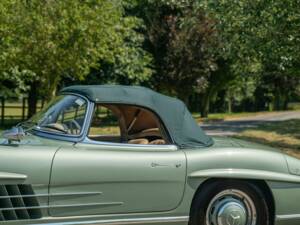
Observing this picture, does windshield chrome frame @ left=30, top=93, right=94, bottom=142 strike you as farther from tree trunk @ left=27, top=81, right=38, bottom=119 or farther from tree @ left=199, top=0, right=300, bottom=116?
tree trunk @ left=27, top=81, right=38, bottom=119

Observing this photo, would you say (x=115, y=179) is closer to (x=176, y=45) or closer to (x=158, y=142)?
(x=158, y=142)

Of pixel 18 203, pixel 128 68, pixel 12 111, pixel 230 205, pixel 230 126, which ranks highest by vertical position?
pixel 128 68

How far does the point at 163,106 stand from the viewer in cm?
541

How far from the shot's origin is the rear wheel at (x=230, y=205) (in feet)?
17.2

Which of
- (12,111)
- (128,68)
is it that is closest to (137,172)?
(128,68)

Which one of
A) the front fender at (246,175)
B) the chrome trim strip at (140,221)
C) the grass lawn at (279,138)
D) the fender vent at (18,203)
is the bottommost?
the grass lawn at (279,138)

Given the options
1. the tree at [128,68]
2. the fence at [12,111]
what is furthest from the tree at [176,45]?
the fence at [12,111]

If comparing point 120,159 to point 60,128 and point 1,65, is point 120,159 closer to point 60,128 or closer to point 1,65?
point 60,128

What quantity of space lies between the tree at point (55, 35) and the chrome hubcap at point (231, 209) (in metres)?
12.2

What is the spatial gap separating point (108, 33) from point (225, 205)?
13682mm

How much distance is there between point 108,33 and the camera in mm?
18328

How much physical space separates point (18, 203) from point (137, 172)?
1072 mm

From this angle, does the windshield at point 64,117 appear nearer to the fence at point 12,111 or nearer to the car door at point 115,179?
the car door at point 115,179

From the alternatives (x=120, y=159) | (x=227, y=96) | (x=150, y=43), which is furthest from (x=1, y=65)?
(x=227, y=96)
